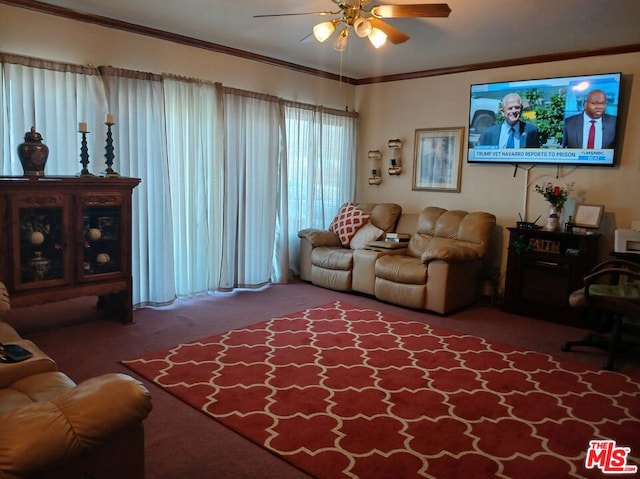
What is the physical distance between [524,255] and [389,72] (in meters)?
2.82

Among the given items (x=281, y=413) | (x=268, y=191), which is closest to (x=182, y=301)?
(x=268, y=191)

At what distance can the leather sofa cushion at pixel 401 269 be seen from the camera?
15.9ft

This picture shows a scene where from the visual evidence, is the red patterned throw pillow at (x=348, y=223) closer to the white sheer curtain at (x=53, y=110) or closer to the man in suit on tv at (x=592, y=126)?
the man in suit on tv at (x=592, y=126)

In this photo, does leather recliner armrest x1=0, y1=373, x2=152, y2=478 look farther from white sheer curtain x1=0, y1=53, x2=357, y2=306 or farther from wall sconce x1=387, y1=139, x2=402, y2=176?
wall sconce x1=387, y1=139, x2=402, y2=176

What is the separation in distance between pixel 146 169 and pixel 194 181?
1.79ft

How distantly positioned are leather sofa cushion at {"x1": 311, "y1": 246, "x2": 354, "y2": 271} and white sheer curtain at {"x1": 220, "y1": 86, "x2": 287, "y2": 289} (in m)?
0.53

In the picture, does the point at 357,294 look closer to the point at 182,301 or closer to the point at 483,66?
the point at 182,301

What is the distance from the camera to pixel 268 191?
5617 millimetres

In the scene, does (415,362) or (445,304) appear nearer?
(415,362)

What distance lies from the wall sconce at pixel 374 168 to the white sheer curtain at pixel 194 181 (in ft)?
7.30

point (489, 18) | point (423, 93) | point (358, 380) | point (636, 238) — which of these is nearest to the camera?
point (358, 380)

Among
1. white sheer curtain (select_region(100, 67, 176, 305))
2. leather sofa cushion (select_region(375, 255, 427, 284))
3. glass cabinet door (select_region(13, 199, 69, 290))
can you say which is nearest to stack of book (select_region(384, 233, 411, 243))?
leather sofa cushion (select_region(375, 255, 427, 284))

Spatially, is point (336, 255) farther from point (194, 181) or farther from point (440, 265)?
point (194, 181)

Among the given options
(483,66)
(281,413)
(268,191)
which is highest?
(483,66)
